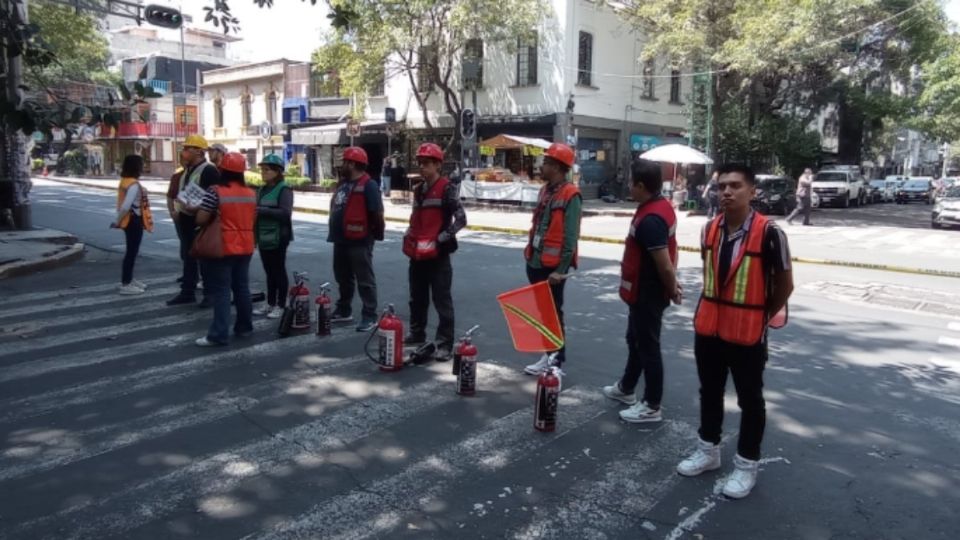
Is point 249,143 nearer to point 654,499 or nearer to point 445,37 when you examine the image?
point 445,37

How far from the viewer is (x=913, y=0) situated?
2841 centimetres

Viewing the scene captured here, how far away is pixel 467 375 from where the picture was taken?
17.6 feet

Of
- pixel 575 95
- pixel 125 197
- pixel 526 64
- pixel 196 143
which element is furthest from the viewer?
pixel 526 64

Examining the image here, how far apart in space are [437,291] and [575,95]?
24.7 m

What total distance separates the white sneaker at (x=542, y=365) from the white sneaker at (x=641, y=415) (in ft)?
3.26

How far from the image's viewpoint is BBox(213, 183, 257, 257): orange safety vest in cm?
646

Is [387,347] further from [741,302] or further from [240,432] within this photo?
[741,302]

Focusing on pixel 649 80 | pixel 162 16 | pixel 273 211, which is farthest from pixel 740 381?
pixel 649 80

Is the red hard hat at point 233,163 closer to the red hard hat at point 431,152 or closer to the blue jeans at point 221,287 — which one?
the blue jeans at point 221,287

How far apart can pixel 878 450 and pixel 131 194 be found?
8078 millimetres

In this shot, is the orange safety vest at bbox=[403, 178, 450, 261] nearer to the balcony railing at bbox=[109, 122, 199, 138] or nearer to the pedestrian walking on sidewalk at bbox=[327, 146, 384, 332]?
the pedestrian walking on sidewalk at bbox=[327, 146, 384, 332]

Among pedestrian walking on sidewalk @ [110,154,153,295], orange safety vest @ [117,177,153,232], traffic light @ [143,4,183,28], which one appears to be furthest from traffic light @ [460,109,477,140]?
orange safety vest @ [117,177,153,232]

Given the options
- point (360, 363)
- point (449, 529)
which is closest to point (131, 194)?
point (360, 363)

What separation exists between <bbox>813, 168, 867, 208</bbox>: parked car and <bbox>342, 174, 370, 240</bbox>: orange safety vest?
30.1 m
